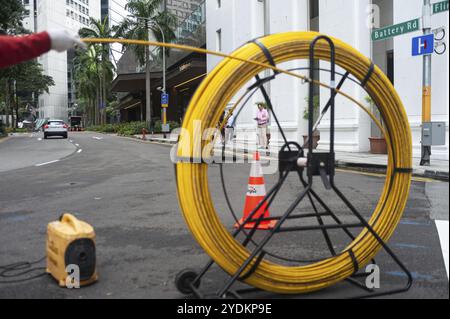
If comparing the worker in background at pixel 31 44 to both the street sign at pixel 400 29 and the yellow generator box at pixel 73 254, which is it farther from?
the street sign at pixel 400 29

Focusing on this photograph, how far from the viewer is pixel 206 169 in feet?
11.5

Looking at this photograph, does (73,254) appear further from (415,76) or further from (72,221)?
(415,76)

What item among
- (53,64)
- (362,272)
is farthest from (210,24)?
(53,64)

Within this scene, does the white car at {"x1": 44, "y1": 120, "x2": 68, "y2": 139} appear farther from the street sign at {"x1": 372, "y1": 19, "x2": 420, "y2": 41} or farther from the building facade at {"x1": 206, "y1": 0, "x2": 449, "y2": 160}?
the street sign at {"x1": 372, "y1": 19, "x2": 420, "y2": 41}

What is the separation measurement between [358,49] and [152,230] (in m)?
13.4

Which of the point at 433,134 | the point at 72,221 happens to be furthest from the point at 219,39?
the point at 72,221

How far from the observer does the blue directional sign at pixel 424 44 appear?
458 inches

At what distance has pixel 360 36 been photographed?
1711 cm

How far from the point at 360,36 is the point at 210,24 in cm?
1693

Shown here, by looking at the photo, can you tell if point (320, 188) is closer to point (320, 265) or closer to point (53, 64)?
point (320, 265)

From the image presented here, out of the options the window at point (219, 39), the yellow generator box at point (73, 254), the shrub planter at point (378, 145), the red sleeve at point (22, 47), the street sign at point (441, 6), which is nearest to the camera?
the red sleeve at point (22, 47)

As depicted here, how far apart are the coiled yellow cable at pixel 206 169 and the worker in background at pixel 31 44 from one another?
49cm

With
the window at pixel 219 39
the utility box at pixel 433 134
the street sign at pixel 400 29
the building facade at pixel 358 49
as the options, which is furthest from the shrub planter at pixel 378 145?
the window at pixel 219 39

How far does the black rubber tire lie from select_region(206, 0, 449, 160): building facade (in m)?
8.77
